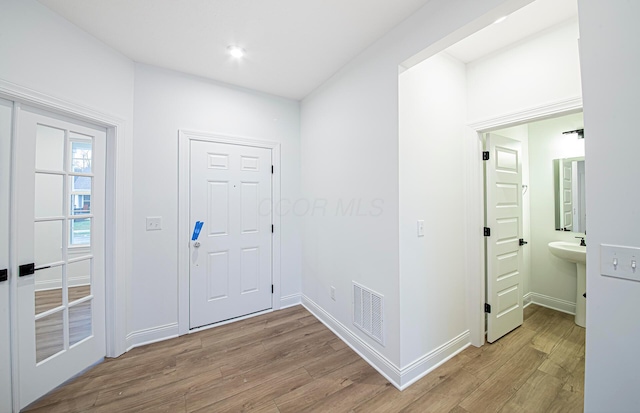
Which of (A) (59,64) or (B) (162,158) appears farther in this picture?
(B) (162,158)

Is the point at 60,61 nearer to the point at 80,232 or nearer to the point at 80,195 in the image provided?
the point at 80,195

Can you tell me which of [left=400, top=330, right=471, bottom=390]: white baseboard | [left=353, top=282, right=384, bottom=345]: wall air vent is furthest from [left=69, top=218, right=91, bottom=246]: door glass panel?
[left=400, top=330, right=471, bottom=390]: white baseboard

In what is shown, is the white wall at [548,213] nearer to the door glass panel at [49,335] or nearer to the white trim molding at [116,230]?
the white trim molding at [116,230]

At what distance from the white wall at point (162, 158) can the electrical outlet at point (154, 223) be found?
40 millimetres

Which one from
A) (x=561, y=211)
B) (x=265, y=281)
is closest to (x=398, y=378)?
(x=265, y=281)

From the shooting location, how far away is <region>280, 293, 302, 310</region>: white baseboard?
10.0 feet

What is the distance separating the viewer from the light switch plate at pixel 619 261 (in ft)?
2.92

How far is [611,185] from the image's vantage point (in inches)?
37.3

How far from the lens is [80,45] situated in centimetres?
182

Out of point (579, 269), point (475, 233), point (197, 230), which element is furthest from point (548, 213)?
point (197, 230)

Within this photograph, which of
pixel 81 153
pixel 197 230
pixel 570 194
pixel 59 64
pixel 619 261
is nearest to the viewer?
pixel 619 261

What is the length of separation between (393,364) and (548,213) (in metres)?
2.94

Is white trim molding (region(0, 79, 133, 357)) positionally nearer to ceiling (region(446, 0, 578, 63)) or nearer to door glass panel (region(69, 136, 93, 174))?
door glass panel (region(69, 136, 93, 174))

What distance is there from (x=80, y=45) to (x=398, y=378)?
3593 millimetres
